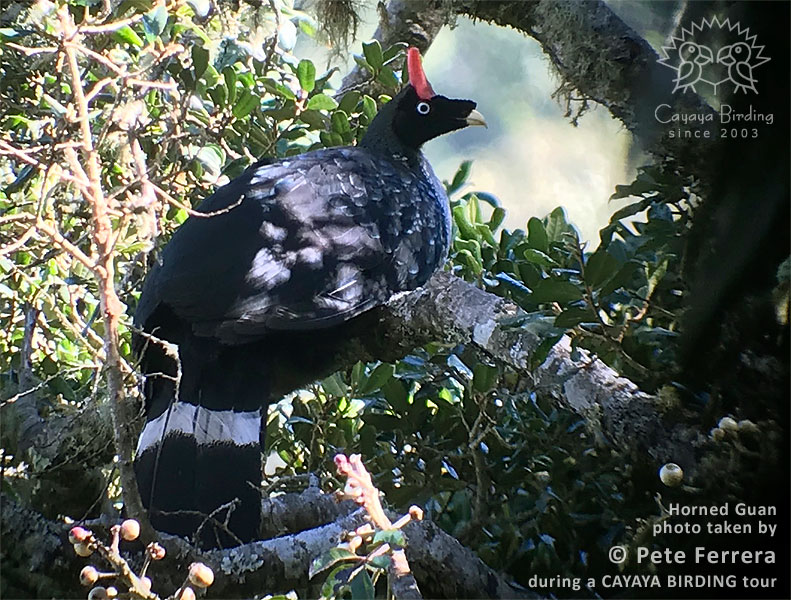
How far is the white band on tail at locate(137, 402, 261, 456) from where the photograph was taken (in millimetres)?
1325

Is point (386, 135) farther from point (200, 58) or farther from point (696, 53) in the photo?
point (696, 53)

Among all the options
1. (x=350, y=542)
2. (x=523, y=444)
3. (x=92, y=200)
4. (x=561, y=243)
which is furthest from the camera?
(x=561, y=243)

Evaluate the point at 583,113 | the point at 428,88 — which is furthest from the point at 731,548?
the point at 428,88

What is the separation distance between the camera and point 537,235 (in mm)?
1475

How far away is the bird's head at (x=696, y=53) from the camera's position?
1.36 meters

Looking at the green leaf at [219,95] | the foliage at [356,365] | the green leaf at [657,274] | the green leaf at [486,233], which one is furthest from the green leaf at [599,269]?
the green leaf at [219,95]

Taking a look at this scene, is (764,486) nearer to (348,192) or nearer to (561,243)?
(561,243)

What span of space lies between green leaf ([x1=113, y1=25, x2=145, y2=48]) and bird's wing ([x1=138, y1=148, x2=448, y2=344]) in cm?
33

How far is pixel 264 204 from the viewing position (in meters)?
1.49

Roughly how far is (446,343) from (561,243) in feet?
0.91

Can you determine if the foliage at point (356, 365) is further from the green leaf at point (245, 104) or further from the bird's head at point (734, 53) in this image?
the bird's head at point (734, 53)

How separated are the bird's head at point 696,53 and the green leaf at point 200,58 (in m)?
0.88

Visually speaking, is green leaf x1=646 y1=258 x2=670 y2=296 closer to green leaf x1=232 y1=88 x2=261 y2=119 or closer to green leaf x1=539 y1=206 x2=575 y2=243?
green leaf x1=539 y1=206 x2=575 y2=243

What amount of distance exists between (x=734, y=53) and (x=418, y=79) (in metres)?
0.78
